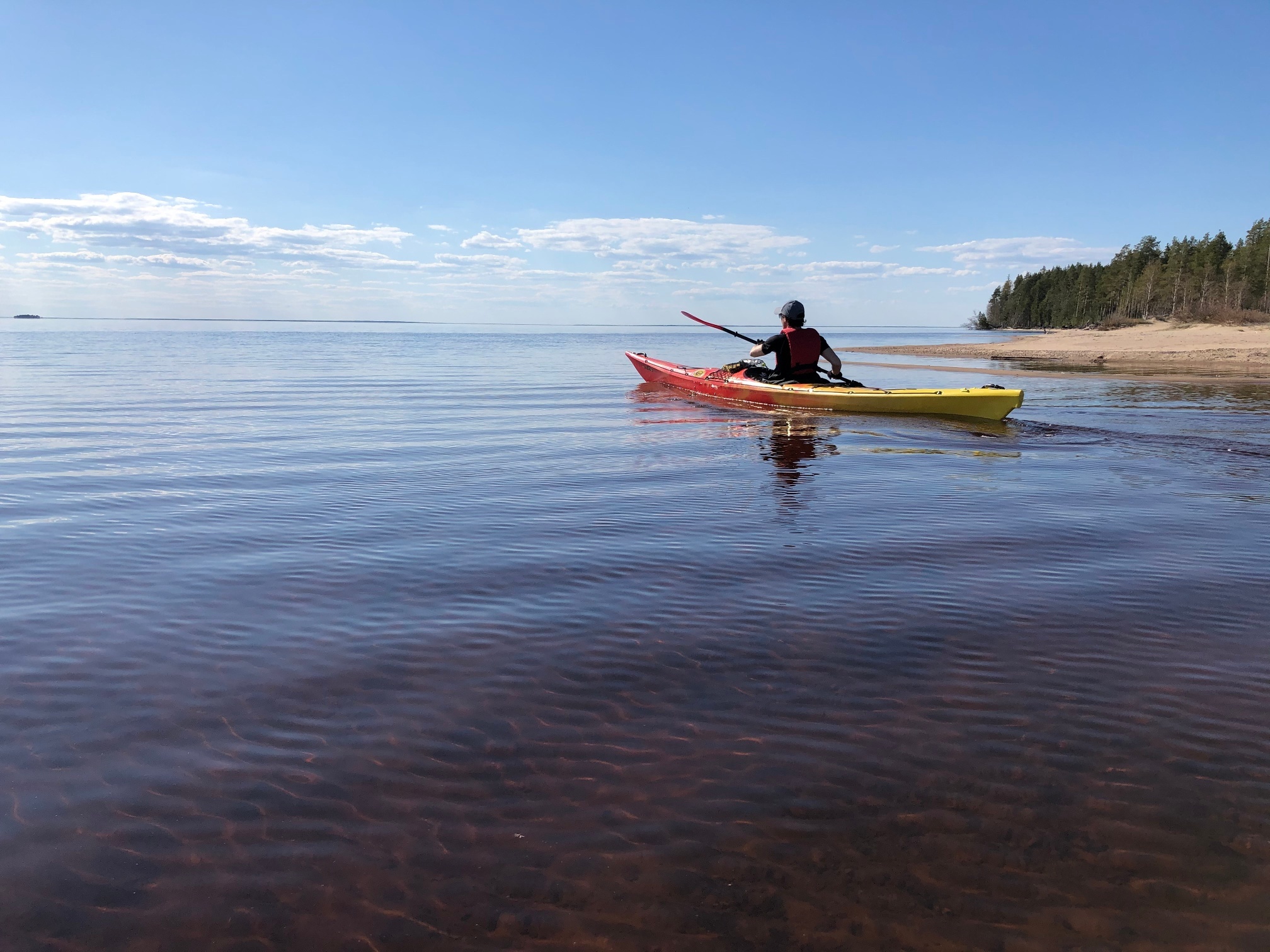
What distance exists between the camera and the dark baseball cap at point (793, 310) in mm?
16797

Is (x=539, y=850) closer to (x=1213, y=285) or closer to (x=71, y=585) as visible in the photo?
(x=71, y=585)

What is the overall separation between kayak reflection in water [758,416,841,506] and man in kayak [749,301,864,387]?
121 cm

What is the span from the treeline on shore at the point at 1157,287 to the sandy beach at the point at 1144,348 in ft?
50.0

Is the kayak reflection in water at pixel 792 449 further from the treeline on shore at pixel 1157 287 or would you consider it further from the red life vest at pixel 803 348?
the treeline on shore at pixel 1157 287

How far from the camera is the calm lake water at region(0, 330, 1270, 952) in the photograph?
270 centimetres

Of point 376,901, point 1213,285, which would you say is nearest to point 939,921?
point 376,901

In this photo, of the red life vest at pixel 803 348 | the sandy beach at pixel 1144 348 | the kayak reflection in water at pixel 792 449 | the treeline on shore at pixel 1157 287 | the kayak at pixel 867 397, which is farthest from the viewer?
the treeline on shore at pixel 1157 287

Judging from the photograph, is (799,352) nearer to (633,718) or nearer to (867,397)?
(867,397)

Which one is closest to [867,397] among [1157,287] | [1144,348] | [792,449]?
[792,449]

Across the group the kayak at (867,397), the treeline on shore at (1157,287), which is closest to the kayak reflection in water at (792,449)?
the kayak at (867,397)

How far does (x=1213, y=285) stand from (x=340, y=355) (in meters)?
93.7

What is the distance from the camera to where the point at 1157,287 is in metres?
99.4

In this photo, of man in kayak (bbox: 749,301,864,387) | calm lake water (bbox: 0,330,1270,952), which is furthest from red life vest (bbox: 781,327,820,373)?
calm lake water (bbox: 0,330,1270,952)

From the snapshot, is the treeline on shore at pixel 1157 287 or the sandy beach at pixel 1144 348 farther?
the treeline on shore at pixel 1157 287
